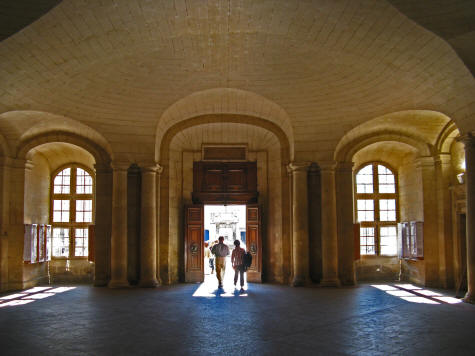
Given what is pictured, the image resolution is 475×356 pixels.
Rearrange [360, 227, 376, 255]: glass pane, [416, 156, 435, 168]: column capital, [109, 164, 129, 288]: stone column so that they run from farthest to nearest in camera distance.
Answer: [360, 227, 376, 255]: glass pane < [416, 156, 435, 168]: column capital < [109, 164, 129, 288]: stone column

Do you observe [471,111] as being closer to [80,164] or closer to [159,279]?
[159,279]

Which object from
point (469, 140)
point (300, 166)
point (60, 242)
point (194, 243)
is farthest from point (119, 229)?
point (469, 140)

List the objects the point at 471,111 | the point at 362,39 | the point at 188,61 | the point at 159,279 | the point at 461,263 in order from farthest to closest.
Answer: the point at 159,279, the point at 461,263, the point at 188,61, the point at 471,111, the point at 362,39

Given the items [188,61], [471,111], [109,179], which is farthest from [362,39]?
[109,179]

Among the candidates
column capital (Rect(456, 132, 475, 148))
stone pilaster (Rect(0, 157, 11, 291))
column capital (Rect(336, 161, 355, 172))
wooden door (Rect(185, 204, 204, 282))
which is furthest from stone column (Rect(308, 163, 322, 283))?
stone pilaster (Rect(0, 157, 11, 291))

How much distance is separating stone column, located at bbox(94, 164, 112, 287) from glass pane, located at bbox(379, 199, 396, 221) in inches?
393

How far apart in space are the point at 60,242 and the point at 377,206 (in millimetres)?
12210

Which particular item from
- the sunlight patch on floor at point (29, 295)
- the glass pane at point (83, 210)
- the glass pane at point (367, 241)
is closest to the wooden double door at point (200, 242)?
the sunlight patch on floor at point (29, 295)

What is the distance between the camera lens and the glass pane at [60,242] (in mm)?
17250

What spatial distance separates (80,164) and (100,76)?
19.4 ft

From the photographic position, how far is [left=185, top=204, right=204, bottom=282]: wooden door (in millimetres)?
15656

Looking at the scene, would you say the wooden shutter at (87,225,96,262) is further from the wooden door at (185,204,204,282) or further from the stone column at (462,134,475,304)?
the stone column at (462,134,475,304)

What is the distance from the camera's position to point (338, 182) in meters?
15.1

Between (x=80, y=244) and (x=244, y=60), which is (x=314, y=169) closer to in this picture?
(x=244, y=60)
